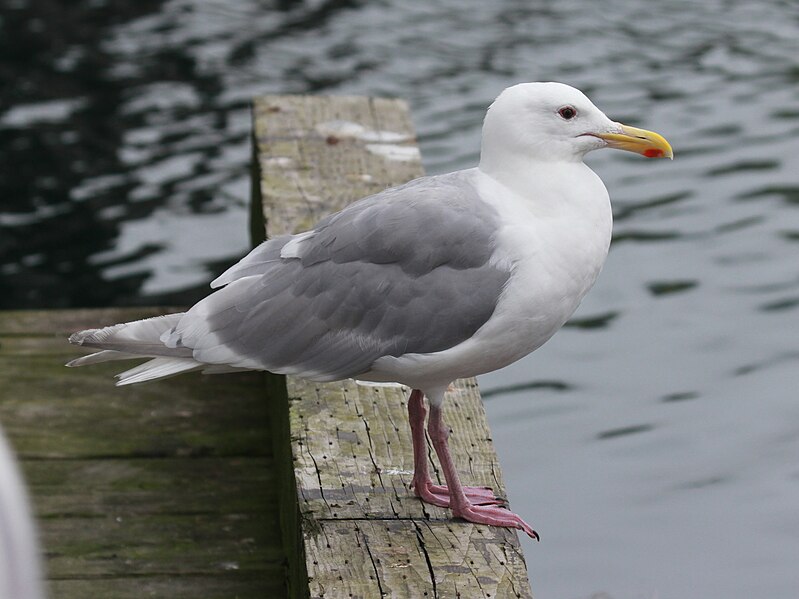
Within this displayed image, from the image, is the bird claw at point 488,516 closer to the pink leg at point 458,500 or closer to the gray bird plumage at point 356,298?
the pink leg at point 458,500

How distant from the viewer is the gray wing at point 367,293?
9.23 feet

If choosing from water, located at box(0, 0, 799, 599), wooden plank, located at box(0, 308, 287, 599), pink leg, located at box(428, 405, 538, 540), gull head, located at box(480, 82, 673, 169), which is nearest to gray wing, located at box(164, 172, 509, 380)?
gull head, located at box(480, 82, 673, 169)

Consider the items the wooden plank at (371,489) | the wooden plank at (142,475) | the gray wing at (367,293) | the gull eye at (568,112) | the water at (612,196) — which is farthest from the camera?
the water at (612,196)

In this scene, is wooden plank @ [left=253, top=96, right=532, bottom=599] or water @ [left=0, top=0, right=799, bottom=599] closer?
wooden plank @ [left=253, top=96, right=532, bottom=599]

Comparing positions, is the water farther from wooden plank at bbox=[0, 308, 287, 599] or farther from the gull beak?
the gull beak

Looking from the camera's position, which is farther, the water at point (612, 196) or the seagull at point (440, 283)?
the water at point (612, 196)

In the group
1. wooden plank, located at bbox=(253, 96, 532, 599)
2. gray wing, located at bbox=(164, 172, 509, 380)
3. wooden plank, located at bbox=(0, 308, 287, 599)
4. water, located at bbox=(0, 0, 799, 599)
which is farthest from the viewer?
water, located at bbox=(0, 0, 799, 599)

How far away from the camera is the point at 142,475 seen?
3.95 m

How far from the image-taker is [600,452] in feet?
15.8

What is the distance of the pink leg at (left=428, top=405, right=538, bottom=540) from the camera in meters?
2.93

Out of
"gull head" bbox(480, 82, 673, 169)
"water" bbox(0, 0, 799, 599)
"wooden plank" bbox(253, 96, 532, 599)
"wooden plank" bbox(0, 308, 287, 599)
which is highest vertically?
"gull head" bbox(480, 82, 673, 169)

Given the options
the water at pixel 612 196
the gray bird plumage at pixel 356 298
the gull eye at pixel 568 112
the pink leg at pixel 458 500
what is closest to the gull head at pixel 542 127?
the gull eye at pixel 568 112

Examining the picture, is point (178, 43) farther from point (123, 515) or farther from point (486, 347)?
point (486, 347)

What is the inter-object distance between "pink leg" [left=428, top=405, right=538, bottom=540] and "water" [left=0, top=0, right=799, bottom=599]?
3.94ft
